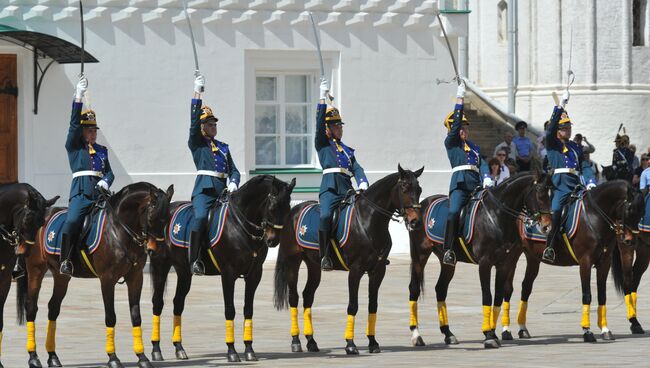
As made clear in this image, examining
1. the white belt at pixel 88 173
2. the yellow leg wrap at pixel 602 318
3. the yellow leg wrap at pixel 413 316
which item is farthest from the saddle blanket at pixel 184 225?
the yellow leg wrap at pixel 602 318

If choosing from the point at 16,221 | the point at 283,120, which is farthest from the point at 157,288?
the point at 283,120

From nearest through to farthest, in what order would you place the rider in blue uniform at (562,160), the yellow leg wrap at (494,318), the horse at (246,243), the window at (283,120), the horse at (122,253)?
the horse at (122,253), the horse at (246,243), the yellow leg wrap at (494,318), the rider in blue uniform at (562,160), the window at (283,120)

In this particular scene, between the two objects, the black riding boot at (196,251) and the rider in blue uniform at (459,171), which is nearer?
the black riding boot at (196,251)

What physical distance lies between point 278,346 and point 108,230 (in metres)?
2.83

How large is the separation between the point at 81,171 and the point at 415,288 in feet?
13.8

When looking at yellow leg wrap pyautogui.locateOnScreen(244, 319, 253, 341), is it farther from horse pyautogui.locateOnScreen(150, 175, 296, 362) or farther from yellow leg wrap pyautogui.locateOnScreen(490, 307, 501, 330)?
yellow leg wrap pyautogui.locateOnScreen(490, 307, 501, 330)

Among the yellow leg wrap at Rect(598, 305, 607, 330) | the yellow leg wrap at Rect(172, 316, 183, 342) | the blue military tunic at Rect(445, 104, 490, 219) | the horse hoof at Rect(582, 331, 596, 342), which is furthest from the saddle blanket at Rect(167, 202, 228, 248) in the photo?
the yellow leg wrap at Rect(598, 305, 607, 330)

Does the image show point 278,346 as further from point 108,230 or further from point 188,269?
point 108,230

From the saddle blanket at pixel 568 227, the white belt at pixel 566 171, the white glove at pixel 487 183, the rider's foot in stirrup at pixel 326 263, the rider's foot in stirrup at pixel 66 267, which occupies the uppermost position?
the white belt at pixel 566 171

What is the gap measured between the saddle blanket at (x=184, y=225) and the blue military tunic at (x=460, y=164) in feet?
9.49

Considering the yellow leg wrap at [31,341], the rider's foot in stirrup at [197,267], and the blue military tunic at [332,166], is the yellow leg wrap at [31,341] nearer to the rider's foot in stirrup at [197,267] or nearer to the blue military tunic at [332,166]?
the rider's foot in stirrup at [197,267]

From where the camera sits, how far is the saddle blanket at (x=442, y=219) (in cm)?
1839

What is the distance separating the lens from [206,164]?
1753 cm

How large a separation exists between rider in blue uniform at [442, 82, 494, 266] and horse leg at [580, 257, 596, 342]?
1408mm
